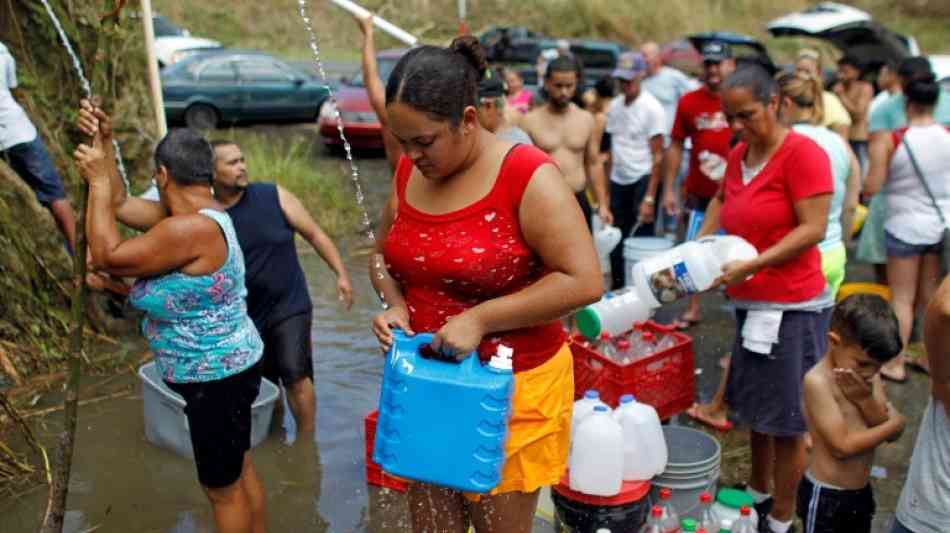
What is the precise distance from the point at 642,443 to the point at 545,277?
1.64m

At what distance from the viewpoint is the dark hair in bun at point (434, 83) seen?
2.25 meters

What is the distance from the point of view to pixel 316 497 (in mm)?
4324

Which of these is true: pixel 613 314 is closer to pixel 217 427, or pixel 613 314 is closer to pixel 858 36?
pixel 217 427

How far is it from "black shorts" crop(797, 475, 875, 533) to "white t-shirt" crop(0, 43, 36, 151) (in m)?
4.52

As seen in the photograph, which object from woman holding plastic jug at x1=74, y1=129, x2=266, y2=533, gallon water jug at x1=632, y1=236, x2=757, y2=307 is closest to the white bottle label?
gallon water jug at x1=632, y1=236, x2=757, y2=307

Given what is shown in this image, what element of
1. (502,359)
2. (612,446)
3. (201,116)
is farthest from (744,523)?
(201,116)

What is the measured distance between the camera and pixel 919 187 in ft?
18.1

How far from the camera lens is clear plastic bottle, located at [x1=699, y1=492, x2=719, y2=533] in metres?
3.76

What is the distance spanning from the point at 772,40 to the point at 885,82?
2084cm

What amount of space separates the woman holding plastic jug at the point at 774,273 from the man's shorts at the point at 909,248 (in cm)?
202

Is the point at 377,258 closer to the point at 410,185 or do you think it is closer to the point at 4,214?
the point at 410,185

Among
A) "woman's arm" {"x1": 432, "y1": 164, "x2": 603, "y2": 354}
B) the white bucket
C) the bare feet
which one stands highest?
"woman's arm" {"x1": 432, "y1": 164, "x2": 603, "y2": 354}

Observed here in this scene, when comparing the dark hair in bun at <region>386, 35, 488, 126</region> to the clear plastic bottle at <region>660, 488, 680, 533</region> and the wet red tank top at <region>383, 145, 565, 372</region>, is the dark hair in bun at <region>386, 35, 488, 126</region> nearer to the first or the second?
the wet red tank top at <region>383, 145, 565, 372</region>

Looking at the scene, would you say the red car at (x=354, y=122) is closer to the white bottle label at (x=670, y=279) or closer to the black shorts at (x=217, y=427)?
the white bottle label at (x=670, y=279)
